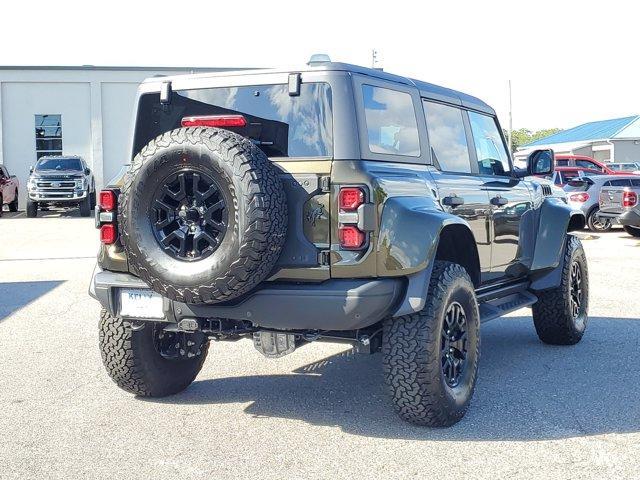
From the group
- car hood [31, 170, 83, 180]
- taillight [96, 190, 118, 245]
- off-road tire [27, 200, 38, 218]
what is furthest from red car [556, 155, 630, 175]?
taillight [96, 190, 118, 245]

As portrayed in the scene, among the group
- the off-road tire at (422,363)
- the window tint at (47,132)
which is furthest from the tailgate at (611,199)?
the window tint at (47,132)

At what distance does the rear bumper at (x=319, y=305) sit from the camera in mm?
4703

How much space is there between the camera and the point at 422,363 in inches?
194

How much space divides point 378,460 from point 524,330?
4245mm

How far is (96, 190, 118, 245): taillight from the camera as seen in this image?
17.1 feet

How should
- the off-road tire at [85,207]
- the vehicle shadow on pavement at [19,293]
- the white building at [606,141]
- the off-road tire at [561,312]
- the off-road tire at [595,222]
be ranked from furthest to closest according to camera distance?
the white building at [606,141] → the off-road tire at [85,207] → the off-road tire at [595,222] → the vehicle shadow on pavement at [19,293] → the off-road tire at [561,312]

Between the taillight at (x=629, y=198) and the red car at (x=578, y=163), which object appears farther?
the red car at (x=578, y=163)

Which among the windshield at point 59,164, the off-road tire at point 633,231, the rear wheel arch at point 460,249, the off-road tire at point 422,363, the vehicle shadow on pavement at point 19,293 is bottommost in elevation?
the vehicle shadow on pavement at point 19,293

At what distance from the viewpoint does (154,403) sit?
5766 millimetres

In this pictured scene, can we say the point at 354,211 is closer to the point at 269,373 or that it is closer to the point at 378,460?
the point at 378,460

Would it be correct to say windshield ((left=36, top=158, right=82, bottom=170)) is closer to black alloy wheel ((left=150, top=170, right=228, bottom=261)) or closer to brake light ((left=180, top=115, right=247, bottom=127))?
brake light ((left=180, top=115, right=247, bottom=127))

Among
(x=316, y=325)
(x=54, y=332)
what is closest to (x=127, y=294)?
(x=316, y=325)

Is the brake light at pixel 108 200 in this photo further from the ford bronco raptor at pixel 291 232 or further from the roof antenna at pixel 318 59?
the roof antenna at pixel 318 59

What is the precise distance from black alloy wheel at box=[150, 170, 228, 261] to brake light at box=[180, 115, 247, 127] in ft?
1.37
